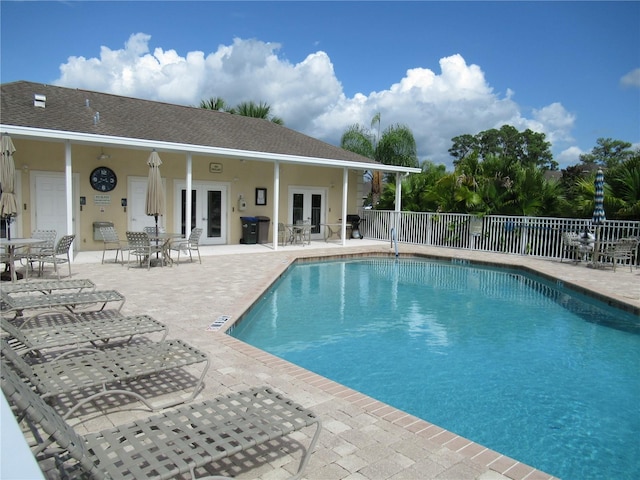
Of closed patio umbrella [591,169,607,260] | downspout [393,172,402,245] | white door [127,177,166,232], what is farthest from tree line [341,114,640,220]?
white door [127,177,166,232]

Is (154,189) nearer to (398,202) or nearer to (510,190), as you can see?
(398,202)

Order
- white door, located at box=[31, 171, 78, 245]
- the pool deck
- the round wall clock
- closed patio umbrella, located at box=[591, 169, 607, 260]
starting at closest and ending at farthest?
the pool deck, white door, located at box=[31, 171, 78, 245], closed patio umbrella, located at box=[591, 169, 607, 260], the round wall clock

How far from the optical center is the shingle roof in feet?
38.4

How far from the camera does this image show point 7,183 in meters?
8.34

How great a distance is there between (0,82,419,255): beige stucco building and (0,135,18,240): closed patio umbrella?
1.66 m

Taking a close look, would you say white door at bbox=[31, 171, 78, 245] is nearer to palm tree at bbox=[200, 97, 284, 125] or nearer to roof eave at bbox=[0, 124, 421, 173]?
roof eave at bbox=[0, 124, 421, 173]

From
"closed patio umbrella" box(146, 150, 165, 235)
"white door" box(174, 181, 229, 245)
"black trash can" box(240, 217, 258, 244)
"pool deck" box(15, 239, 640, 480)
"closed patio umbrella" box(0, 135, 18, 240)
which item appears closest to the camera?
"pool deck" box(15, 239, 640, 480)

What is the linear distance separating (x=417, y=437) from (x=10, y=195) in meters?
8.29

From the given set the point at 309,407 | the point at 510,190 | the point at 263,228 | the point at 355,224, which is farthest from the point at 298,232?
the point at 309,407

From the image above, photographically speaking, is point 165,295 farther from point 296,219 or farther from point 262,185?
point 296,219

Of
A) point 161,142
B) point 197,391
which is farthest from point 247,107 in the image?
point 197,391

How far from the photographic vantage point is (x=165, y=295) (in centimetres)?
770

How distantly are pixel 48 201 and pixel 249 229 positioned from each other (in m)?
6.08

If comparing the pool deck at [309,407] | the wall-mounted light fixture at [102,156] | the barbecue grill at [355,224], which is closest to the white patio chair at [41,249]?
the pool deck at [309,407]
